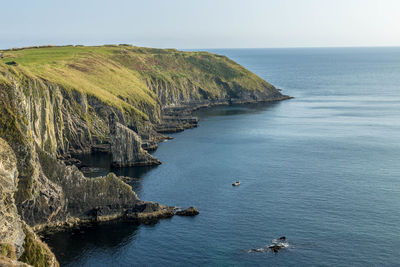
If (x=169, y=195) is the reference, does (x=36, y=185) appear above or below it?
above

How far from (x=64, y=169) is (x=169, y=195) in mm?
30638

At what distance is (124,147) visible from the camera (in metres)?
152

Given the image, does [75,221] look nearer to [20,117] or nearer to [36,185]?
[36,185]

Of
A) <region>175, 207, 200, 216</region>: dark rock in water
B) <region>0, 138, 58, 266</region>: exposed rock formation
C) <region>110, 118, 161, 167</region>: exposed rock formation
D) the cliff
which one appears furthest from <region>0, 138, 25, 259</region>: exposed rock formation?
<region>110, 118, 161, 167</region>: exposed rock formation

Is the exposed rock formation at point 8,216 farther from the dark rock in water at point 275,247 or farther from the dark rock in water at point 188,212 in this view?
the dark rock in water at point 275,247

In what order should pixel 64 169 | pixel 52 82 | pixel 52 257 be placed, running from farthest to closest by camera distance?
pixel 52 82 < pixel 64 169 < pixel 52 257

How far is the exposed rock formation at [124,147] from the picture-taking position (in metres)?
150

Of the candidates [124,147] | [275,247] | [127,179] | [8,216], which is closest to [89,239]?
[8,216]

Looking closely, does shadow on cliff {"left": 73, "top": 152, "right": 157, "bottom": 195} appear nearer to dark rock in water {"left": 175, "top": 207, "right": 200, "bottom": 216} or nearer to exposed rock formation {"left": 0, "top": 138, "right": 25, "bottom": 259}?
dark rock in water {"left": 175, "top": 207, "right": 200, "bottom": 216}

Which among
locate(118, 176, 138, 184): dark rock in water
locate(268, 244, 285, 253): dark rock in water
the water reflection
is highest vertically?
locate(118, 176, 138, 184): dark rock in water

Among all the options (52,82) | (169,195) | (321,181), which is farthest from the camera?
(52,82)

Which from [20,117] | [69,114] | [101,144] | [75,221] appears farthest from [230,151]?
[20,117]

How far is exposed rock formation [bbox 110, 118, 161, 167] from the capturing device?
493 feet

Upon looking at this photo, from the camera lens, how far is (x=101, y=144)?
6845 inches
